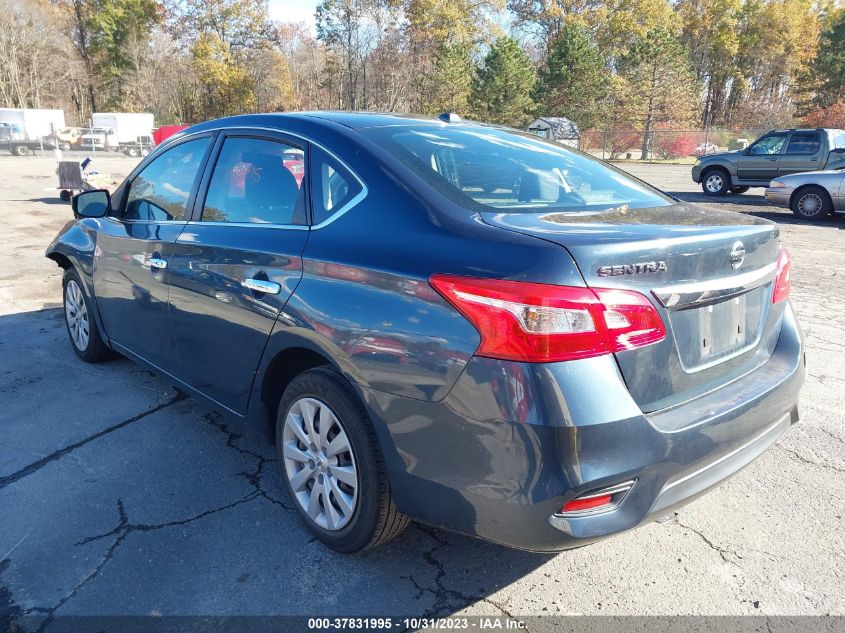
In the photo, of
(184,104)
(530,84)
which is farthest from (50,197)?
(184,104)

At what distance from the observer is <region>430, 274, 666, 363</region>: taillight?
1822mm

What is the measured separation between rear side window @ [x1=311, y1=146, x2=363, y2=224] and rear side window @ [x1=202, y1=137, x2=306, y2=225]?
0.28ft

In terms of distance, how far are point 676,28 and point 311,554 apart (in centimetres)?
7011

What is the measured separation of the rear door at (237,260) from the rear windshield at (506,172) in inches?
20.1

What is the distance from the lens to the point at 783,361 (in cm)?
255

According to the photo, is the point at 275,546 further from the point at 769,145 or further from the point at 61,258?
the point at 769,145

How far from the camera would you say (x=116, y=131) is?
136 ft

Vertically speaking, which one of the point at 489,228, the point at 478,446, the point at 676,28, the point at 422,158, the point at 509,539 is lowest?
the point at 509,539

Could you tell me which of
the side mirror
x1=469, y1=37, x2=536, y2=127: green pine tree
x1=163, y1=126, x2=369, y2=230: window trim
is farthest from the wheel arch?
x1=469, y1=37, x2=536, y2=127: green pine tree

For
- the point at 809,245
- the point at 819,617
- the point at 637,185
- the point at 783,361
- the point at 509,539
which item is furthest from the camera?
the point at 809,245

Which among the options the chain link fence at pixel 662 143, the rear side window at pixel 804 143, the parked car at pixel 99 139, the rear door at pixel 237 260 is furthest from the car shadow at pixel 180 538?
the chain link fence at pixel 662 143

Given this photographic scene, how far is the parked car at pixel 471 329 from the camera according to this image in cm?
185

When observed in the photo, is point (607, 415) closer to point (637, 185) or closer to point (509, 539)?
point (509, 539)

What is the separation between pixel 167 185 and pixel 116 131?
4381cm
